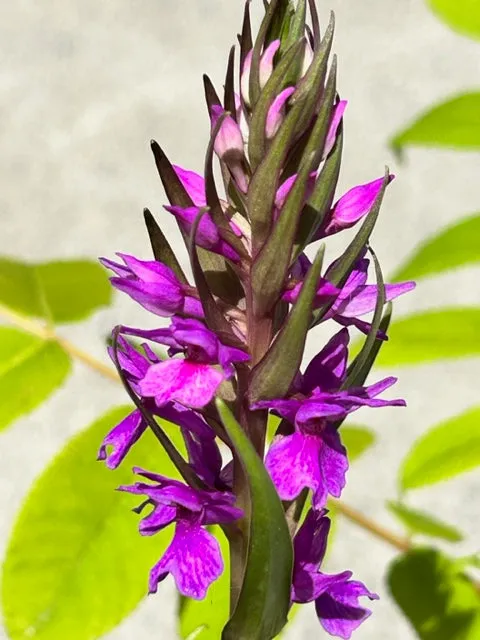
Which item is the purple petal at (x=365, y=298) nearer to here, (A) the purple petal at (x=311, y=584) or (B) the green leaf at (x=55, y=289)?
(A) the purple petal at (x=311, y=584)

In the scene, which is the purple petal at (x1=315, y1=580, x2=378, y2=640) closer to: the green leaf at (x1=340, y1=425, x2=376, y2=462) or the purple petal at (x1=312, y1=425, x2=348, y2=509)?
the purple petal at (x1=312, y1=425, x2=348, y2=509)

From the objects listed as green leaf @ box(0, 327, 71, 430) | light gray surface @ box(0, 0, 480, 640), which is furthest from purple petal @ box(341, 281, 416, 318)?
light gray surface @ box(0, 0, 480, 640)

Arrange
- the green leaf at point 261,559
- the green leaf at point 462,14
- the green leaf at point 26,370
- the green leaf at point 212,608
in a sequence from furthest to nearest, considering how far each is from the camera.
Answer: the green leaf at point 462,14 → the green leaf at point 26,370 → the green leaf at point 212,608 → the green leaf at point 261,559

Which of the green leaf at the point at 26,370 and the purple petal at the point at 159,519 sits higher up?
the green leaf at the point at 26,370

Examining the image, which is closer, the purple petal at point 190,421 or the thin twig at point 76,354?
the purple petal at point 190,421

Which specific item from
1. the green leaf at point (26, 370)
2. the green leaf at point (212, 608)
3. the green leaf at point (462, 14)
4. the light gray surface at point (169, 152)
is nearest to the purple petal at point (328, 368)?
the green leaf at point (212, 608)

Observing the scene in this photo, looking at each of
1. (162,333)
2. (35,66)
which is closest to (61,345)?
→ (162,333)

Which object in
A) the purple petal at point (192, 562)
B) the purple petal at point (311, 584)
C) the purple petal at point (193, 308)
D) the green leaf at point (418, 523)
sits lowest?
→ the purple petal at point (311, 584)
